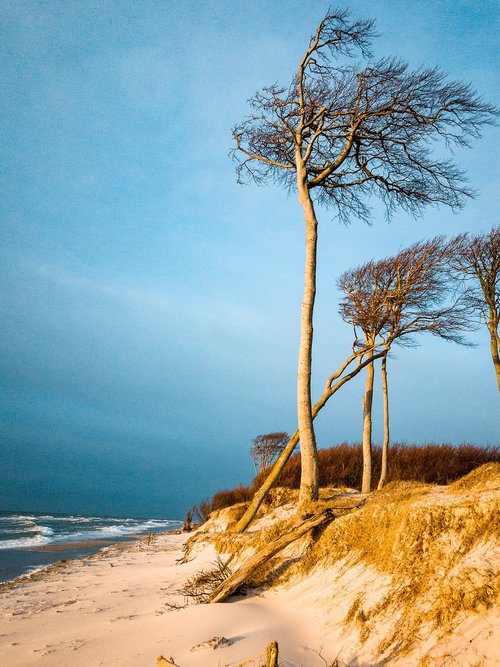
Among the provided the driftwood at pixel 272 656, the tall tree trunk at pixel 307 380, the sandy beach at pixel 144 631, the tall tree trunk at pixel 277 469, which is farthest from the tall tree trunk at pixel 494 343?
the driftwood at pixel 272 656

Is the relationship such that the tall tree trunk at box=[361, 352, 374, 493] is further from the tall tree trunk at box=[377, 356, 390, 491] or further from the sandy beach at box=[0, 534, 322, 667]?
the sandy beach at box=[0, 534, 322, 667]

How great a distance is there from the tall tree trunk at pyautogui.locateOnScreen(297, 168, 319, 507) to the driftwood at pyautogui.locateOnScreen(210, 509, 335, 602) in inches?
80.9

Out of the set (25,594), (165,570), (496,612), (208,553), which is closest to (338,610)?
(496,612)

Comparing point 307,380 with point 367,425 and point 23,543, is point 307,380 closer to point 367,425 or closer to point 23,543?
point 367,425

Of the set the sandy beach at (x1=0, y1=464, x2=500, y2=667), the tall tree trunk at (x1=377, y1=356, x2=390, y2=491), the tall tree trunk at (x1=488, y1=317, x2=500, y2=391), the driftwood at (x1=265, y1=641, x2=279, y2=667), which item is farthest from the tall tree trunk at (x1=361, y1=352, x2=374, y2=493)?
the driftwood at (x1=265, y1=641, x2=279, y2=667)

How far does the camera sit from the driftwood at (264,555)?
4.91 meters

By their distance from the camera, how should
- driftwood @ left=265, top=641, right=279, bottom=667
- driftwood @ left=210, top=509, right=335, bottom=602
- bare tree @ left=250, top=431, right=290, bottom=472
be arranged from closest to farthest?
1. driftwood @ left=265, top=641, right=279, bottom=667
2. driftwood @ left=210, top=509, right=335, bottom=602
3. bare tree @ left=250, top=431, right=290, bottom=472

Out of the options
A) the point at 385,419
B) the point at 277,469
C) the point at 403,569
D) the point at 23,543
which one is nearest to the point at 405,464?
the point at 385,419

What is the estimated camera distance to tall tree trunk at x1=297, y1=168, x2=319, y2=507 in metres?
7.75

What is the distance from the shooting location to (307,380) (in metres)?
8.17

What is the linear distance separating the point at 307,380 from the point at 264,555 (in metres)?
3.64

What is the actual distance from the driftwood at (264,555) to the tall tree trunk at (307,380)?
80.9 inches

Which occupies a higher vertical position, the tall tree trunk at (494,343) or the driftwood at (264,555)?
the tall tree trunk at (494,343)

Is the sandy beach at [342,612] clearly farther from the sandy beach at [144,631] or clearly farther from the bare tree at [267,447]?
the bare tree at [267,447]
